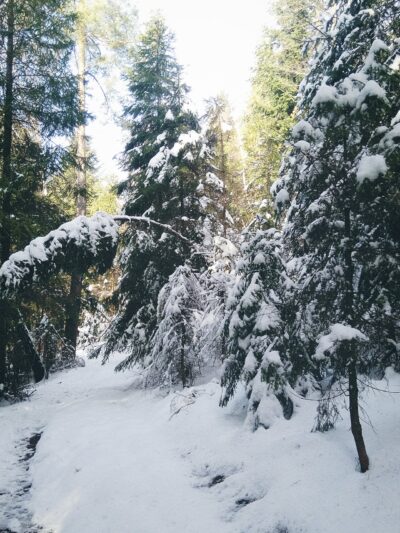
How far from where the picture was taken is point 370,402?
6.68 metres

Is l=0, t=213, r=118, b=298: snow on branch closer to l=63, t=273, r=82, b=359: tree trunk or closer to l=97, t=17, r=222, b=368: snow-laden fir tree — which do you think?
l=97, t=17, r=222, b=368: snow-laden fir tree

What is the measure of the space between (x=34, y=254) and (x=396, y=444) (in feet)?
25.6

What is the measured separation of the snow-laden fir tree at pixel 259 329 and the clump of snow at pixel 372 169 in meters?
3.30

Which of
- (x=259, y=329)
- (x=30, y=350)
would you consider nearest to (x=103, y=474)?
(x=259, y=329)

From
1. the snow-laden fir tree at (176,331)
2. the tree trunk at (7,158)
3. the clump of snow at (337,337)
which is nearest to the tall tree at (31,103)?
the tree trunk at (7,158)

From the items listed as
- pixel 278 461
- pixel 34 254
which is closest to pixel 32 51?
pixel 34 254

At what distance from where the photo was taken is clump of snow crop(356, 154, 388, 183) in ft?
14.2

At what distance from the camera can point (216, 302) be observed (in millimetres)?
11625

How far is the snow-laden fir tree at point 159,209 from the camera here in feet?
42.0

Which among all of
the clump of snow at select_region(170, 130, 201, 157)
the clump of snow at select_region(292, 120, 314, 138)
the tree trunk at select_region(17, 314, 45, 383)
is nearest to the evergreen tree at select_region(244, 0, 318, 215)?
the clump of snow at select_region(170, 130, 201, 157)

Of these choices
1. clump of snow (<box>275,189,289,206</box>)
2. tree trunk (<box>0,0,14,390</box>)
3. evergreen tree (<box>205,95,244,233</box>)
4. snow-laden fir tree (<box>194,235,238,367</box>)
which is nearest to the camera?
clump of snow (<box>275,189,289,206</box>)

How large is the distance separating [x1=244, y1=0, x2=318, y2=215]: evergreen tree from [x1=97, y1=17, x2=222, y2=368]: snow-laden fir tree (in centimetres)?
420

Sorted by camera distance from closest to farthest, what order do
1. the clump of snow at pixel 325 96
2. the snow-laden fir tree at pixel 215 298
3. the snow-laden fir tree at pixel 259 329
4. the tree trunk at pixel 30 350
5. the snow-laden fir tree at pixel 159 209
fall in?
the clump of snow at pixel 325 96 < the snow-laden fir tree at pixel 259 329 < the snow-laden fir tree at pixel 215 298 < the snow-laden fir tree at pixel 159 209 < the tree trunk at pixel 30 350

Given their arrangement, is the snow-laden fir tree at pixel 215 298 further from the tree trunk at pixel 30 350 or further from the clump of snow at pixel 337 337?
the clump of snow at pixel 337 337
